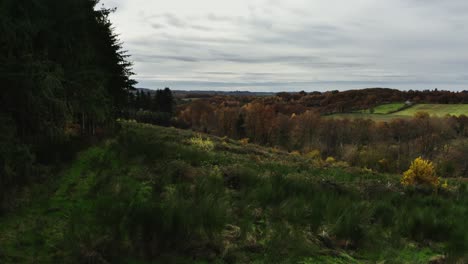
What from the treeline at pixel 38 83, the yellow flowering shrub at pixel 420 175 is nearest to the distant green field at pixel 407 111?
the yellow flowering shrub at pixel 420 175

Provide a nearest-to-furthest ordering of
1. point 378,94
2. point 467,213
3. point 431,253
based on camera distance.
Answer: point 431,253 → point 467,213 → point 378,94

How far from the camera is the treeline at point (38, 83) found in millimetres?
7355

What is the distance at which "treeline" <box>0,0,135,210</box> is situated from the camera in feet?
24.1

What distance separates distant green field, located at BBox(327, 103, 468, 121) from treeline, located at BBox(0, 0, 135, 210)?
4197 inches

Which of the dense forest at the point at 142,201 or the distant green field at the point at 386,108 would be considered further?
the distant green field at the point at 386,108

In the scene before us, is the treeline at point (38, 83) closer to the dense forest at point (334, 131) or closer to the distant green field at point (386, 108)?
the dense forest at point (334, 131)

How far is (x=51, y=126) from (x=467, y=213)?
401 inches

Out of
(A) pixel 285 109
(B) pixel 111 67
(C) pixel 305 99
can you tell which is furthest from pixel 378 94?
(B) pixel 111 67

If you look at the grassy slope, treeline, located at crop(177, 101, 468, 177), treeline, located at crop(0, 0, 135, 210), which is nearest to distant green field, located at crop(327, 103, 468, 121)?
treeline, located at crop(177, 101, 468, 177)

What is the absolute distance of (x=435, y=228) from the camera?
615 cm

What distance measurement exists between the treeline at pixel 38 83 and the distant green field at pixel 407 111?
107 m

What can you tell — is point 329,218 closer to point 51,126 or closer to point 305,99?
point 51,126

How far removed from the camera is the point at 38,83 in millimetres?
7621

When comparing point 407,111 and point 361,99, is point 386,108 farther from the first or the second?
point 361,99
